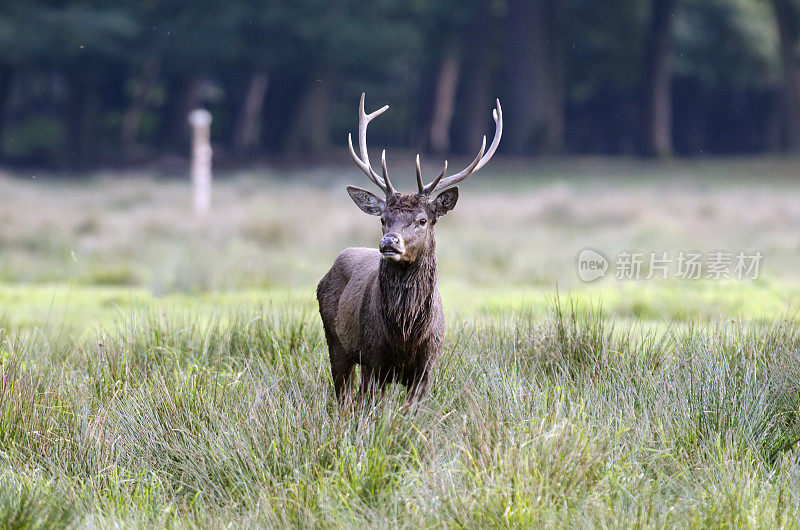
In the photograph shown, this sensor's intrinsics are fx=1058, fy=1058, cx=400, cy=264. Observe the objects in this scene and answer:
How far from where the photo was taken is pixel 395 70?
3509cm

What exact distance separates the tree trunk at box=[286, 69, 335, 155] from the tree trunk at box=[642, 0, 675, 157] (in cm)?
896

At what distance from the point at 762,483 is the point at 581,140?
3482 centimetres

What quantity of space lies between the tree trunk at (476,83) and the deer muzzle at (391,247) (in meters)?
26.5

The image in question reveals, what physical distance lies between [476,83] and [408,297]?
2735 centimetres

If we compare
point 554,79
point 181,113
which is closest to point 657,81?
point 554,79

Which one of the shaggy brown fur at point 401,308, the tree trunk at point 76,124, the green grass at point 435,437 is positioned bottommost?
the green grass at point 435,437

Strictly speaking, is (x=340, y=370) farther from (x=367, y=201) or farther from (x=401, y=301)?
(x=367, y=201)

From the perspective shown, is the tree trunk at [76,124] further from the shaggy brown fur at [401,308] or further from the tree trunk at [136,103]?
the shaggy brown fur at [401,308]

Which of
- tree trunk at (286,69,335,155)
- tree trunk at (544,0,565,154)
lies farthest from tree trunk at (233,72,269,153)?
tree trunk at (544,0,565,154)

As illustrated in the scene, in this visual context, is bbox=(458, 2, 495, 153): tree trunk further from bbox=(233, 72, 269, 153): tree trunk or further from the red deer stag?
the red deer stag

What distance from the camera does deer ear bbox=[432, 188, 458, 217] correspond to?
15.4ft

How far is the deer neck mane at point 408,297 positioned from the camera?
4.61 metres

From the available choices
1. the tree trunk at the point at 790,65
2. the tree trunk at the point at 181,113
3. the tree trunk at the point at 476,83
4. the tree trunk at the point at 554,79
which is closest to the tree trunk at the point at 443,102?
the tree trunk at the point at 476,83

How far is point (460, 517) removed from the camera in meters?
3.86
